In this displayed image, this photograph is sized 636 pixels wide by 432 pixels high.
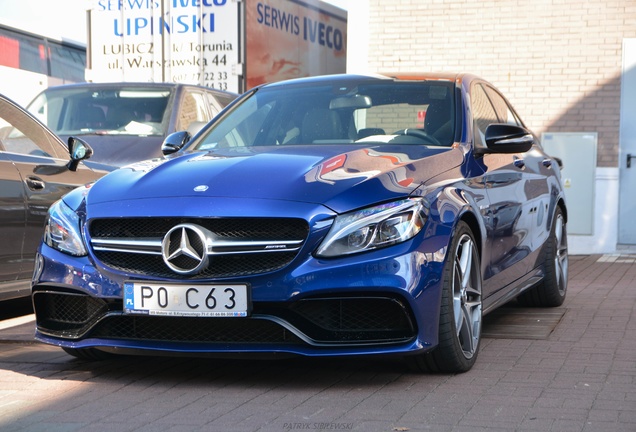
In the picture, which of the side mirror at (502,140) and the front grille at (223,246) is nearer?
the front grille at (223,246)

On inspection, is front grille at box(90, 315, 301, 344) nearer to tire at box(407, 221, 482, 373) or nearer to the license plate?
the license plate

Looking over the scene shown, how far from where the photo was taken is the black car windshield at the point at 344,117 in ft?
19.9

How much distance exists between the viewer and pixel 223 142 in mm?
6305

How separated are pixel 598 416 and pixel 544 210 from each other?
3103 millimetres

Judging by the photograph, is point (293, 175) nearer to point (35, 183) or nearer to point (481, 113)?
point (481, 113)

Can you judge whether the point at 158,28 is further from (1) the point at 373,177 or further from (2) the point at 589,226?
(1) the point at 373,177

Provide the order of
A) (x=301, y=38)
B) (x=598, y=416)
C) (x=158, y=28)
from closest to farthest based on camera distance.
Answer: (x=598, y=416), (x=158, y=28), (x=301, y=38)

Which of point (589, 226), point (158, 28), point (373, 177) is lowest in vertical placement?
point (589, 226)

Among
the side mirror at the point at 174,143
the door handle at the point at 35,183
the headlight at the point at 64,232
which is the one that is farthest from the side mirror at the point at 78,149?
the headlight at the point at 64,232

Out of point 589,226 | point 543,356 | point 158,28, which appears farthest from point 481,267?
point 158,28

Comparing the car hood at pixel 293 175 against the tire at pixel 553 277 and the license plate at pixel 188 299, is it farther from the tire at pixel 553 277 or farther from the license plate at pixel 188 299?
the tire at pixel 553 277

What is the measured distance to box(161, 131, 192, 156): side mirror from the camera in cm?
645

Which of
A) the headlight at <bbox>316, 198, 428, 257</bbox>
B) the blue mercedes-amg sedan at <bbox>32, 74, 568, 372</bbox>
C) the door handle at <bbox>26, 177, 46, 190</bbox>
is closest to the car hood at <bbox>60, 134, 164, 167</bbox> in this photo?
the door handle at <bbox>26, 177, 46, 190</bbox>

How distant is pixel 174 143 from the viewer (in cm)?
650
